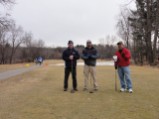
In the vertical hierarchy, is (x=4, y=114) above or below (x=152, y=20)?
below

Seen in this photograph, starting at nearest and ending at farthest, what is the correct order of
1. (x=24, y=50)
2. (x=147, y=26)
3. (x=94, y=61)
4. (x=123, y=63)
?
(x=123, y=63) < (x=94, y=61) < (x=147, y=26) < (x=24, y=50)

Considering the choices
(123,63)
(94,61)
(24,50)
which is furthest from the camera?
(24,50)

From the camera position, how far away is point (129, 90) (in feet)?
40.8

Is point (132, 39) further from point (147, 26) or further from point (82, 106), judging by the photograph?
point (82, 106)

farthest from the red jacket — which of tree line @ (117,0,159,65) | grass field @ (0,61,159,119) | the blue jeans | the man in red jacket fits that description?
tree line @ (117,0,159,65)

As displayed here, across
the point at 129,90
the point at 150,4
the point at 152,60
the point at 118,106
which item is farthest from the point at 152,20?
the point at 118,106

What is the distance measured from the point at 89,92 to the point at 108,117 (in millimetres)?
4638

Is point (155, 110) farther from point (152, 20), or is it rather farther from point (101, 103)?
point (152, 20)

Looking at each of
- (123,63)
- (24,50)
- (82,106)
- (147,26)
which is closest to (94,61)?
(123,63)

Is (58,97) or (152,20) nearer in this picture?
(58,97)

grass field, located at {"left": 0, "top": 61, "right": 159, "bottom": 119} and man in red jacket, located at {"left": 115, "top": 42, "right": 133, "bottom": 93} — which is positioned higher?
man in red jacket, located at {"left": 115, "top": 42, "right": 133, "bottom": 93}

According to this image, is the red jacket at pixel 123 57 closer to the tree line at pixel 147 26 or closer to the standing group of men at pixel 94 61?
the standing group of men at pixel 94 61

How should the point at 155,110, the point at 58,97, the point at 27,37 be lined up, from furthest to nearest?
the point at 27,37
the point at 58,97
the point at 155,110

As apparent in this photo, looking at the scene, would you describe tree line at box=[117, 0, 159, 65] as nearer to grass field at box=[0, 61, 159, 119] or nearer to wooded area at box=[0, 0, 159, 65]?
wooded area at box=[0, 0, 159, 65]
